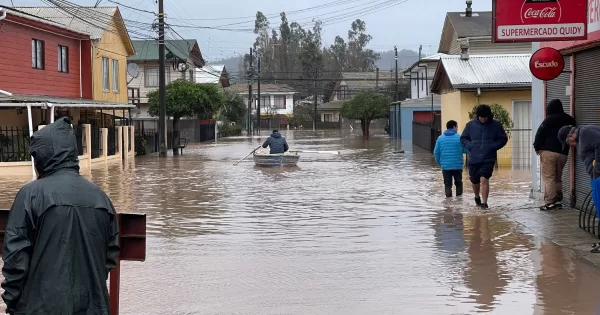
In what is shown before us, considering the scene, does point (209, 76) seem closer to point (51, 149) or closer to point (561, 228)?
point (561, 228)

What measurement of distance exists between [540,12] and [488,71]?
15396 millimetres

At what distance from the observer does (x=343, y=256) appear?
35.2 ft

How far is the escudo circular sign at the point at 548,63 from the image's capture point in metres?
14.0

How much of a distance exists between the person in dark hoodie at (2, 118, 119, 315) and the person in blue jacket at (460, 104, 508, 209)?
35.7 ft

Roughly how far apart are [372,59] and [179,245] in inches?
5368

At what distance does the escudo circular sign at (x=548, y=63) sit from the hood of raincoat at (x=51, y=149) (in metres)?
10.5

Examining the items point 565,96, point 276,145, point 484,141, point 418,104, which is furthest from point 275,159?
point 418,104

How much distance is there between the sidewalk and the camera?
35.2ft

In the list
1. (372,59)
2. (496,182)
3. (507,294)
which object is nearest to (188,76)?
(496,182)

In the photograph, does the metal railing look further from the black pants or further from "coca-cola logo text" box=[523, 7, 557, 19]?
"coca-cola logo text" box=[523, 7, 557, 19]

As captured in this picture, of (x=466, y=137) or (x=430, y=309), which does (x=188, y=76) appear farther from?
(x=430, y=309)

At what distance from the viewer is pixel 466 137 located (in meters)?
15.3

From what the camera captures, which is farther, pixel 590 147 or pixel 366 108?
pixel 366 108

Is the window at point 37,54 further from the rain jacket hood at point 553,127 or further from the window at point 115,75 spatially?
the rain jacket hood at point 553,127
